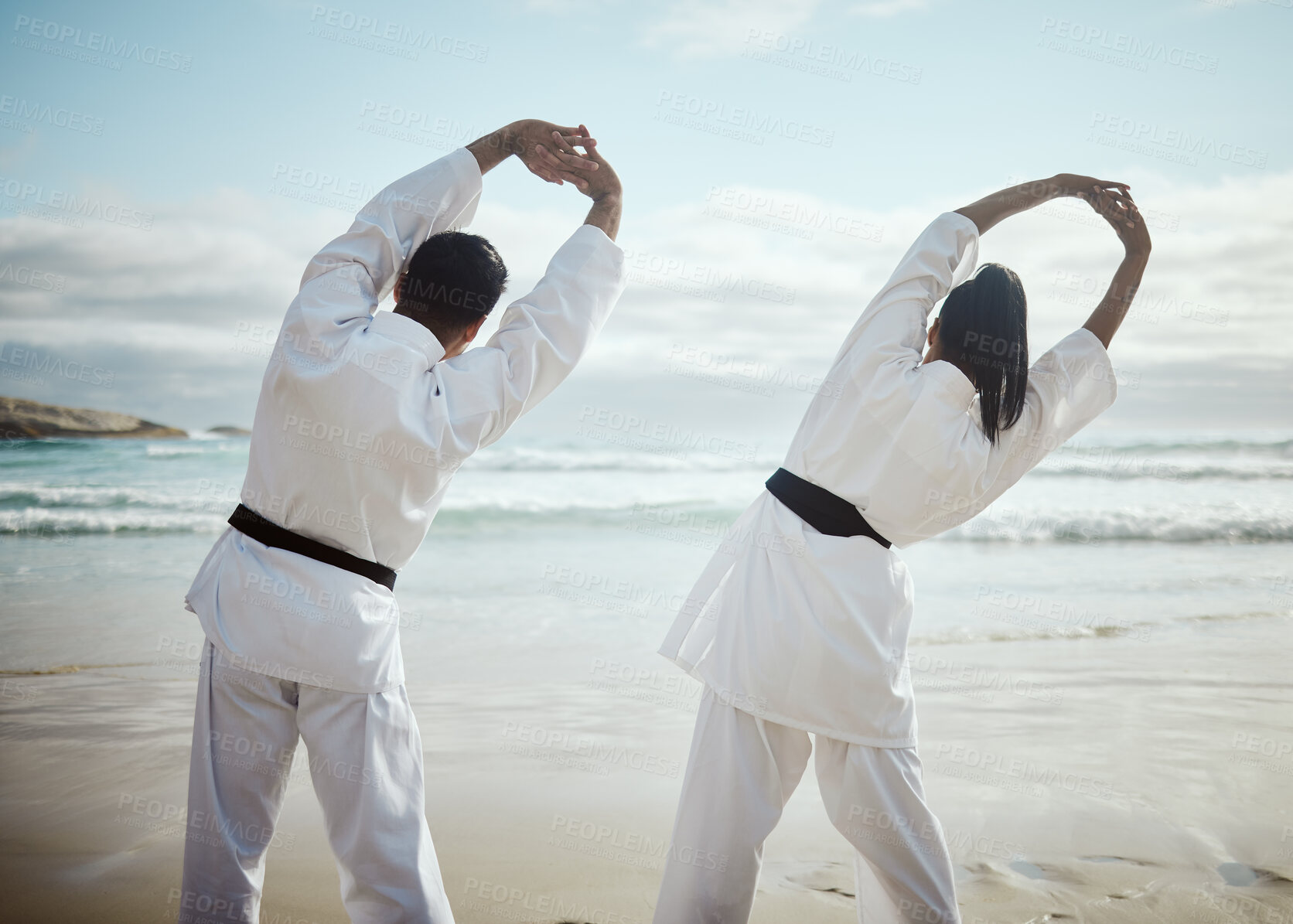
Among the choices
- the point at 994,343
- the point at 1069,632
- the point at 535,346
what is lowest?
the point at 1069,632

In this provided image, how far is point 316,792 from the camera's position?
1.51 meters

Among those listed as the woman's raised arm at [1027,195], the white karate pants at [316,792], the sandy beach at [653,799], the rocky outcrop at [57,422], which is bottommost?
the rocky outcrop at [57,422]

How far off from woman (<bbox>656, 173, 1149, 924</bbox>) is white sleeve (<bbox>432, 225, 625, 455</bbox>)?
1.72 feet

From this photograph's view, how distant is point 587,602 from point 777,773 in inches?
203

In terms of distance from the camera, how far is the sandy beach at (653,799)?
2.55m

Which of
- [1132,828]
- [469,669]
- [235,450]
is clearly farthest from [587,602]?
[235,450]

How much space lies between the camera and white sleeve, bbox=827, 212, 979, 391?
173 centimetres

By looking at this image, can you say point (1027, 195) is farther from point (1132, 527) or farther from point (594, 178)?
point (1132, 527)

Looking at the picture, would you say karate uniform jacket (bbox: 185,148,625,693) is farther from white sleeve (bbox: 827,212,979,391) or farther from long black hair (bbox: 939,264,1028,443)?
long black hair (bbox: 939,264,1028,443)

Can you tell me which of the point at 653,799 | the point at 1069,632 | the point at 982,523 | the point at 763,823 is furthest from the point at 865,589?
the point at 982,523

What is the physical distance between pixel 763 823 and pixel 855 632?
0.43 metres

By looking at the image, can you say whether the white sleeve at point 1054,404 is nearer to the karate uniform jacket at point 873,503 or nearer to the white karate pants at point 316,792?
the karate uniform jacket at point 873,503

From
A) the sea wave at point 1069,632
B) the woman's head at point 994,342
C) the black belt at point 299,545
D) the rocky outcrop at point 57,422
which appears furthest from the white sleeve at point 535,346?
the rocky outcrop at point 57,422

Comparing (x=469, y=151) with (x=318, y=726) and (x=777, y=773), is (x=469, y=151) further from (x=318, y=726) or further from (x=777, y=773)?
(x=777, y=773)
